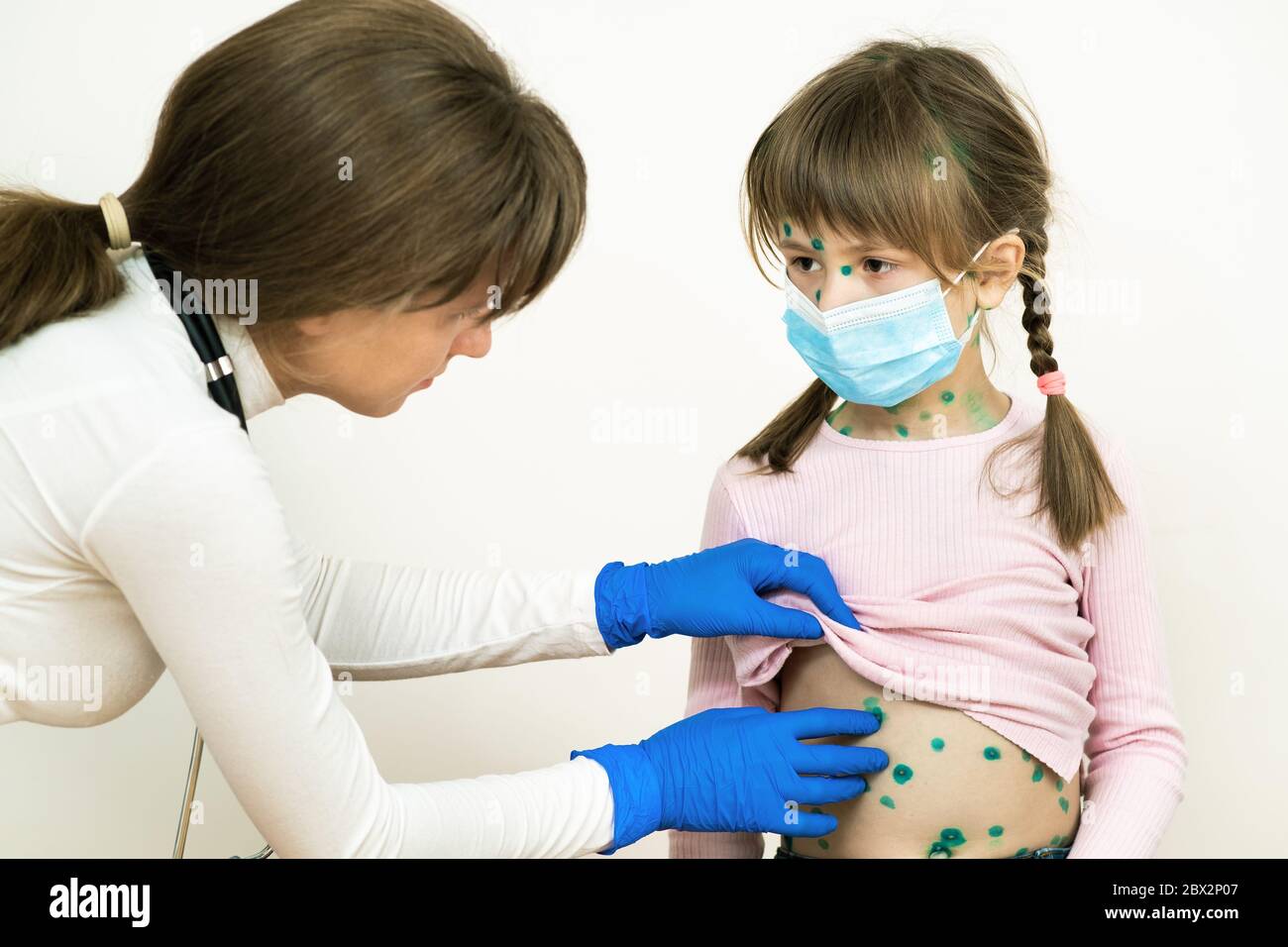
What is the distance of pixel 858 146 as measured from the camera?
4.67 feet

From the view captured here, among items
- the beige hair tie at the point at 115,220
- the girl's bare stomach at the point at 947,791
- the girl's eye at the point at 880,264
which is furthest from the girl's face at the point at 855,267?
the beige hair tie at the point at 115,220

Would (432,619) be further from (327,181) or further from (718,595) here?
(327,181)

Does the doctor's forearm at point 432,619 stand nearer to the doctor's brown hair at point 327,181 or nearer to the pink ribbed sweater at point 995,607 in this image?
the pink ribbed sweater at point 995,607

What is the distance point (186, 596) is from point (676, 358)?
3.81 feet

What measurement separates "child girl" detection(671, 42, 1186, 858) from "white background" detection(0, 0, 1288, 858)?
56 centimetres

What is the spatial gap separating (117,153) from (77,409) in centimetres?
110

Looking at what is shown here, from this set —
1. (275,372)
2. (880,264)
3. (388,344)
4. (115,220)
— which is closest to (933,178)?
(880,264)

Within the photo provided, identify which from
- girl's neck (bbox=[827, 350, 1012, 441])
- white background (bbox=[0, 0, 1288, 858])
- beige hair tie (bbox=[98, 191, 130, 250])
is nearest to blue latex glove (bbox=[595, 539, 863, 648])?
girl's neck (bbox=[827, 350, 1012, 441])

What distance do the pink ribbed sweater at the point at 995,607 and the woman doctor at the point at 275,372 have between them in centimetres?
13

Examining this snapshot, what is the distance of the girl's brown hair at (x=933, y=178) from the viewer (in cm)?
142

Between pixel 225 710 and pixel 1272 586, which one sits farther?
pixel 1272 586
